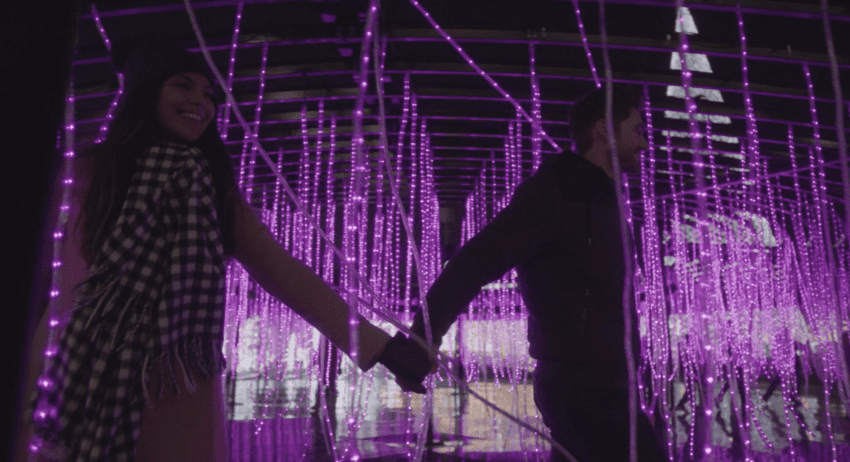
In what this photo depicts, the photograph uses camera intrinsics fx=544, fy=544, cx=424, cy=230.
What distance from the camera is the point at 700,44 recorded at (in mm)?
5266

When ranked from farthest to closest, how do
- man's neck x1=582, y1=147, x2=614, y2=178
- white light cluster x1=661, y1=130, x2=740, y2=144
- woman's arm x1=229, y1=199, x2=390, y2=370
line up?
1. white light cluster x1=661, y1=130, x2=740, y2=144
2. man's neck x1=582, y1=147, x2=614, y2=178
3. woman's arm x1=229, y1=199, x2=390, y2=370

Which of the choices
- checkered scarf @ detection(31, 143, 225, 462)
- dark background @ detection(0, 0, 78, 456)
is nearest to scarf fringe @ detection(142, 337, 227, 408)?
checkered scarf @ detection(31, 143, 225, 462)

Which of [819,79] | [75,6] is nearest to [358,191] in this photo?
[75,6]

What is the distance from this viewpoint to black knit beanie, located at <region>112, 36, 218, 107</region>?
1.57 metres

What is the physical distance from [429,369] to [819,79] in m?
6.72

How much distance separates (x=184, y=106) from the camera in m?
1.58

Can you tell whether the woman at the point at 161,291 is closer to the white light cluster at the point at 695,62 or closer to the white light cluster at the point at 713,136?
the white light cluster at the point at 695,62

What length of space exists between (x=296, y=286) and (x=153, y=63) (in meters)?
0.77

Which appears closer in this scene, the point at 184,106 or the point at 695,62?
the point at 184,106

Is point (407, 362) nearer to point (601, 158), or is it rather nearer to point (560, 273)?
point (560, 273)

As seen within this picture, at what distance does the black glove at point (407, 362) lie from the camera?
4.89 feet

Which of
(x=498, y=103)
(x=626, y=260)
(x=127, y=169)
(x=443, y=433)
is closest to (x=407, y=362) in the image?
(x=626, y=260)

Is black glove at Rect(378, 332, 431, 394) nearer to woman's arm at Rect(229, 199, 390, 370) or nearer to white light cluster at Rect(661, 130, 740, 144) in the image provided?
woman's arm at Rect(229, 199, 390, 370)

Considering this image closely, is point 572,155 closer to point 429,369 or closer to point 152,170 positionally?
point 429,369
